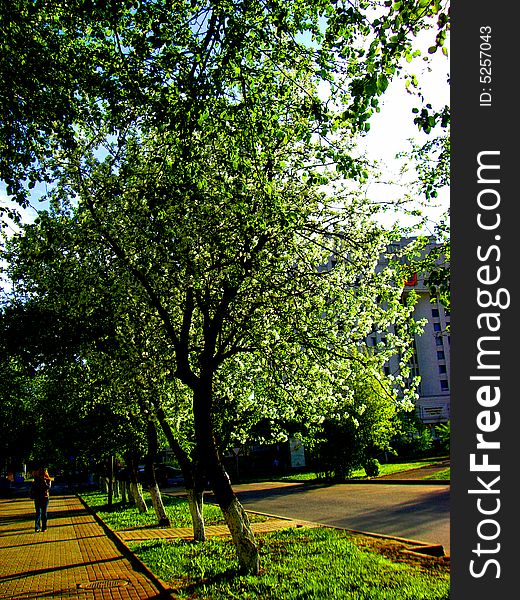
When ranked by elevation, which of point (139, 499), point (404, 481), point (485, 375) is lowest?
point (404, 481)

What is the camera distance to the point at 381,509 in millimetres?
18578

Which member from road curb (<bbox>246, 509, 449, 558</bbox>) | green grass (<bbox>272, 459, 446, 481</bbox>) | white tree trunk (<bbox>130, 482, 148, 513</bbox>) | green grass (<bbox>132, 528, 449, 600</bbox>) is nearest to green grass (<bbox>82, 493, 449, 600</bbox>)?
green grass (<bbox>132, 528, 449, 600</bbox>)

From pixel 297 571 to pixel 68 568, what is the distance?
16.1ft

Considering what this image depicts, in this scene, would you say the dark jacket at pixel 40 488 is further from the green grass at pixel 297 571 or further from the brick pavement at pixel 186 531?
the green grass at pixel 297 571

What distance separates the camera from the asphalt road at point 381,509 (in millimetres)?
13766

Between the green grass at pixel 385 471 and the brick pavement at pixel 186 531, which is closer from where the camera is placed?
the brick pavement at pixel 186 531

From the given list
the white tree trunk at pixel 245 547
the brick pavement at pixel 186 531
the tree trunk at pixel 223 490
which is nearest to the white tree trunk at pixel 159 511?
the brick pavement at pixel 186 531

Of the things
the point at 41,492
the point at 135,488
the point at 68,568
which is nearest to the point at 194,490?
the point at 68,568

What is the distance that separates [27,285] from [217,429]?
21.0 ft

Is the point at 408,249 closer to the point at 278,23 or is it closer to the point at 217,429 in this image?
the point at 278,23

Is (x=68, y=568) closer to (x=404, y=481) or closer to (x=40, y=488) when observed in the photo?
(x=40, y=488)

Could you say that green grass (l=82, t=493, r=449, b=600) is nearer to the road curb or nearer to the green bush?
the road curb

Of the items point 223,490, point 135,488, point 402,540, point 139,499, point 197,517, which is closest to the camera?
point 223,490

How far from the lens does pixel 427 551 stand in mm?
10633
